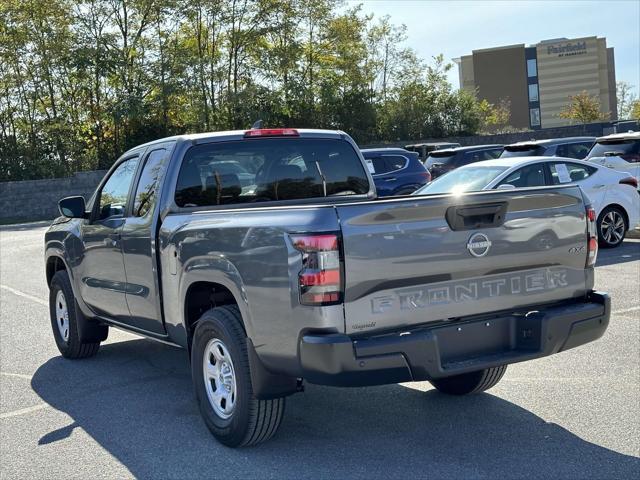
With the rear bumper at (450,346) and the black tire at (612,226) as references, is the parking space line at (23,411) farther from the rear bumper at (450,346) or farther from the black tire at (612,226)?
the black tire at (612,226)

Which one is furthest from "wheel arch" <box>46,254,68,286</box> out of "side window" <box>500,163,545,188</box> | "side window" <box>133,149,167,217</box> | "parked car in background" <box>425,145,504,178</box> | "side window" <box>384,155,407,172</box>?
"parked car in background" <box>425,145,504,178</box>

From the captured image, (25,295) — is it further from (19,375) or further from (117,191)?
(117,191)

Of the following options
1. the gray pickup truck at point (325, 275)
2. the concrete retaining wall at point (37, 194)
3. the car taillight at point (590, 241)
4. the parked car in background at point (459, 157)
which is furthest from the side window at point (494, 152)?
the concrete retaining wall at point (37, 194)

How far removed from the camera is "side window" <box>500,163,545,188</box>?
12.3 metres

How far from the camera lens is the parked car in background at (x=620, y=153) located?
16.3 m

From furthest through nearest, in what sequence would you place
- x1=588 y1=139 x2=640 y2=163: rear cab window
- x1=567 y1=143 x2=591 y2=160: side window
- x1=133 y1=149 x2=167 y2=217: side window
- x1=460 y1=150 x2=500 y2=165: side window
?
x1=460 y1=150 x2=500 y2=165: side window
x1=567 y1=143 x2=591 y2=160: side window
x1=588 y1=139 x2=640 y2=163: rear cab window
x1=133 y1=149 x2=167 y2=217: side window

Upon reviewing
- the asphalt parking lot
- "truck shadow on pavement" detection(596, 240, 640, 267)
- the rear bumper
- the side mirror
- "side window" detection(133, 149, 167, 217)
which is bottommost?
"truck shadow on pavement" detection(596, 240, 640, 267)

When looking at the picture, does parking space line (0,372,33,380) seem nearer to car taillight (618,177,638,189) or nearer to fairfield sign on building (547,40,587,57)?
car taillight (618,177,638,189)

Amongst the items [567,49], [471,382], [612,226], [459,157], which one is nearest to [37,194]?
[459,157]

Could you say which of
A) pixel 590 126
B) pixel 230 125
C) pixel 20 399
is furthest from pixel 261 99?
pixel 20 399

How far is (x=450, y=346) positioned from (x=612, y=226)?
1024cm

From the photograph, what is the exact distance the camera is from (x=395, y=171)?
65.5 feet

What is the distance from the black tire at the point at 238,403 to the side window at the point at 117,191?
6.35ft

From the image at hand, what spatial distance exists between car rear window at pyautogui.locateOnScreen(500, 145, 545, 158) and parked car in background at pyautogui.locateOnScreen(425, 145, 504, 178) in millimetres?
2875
